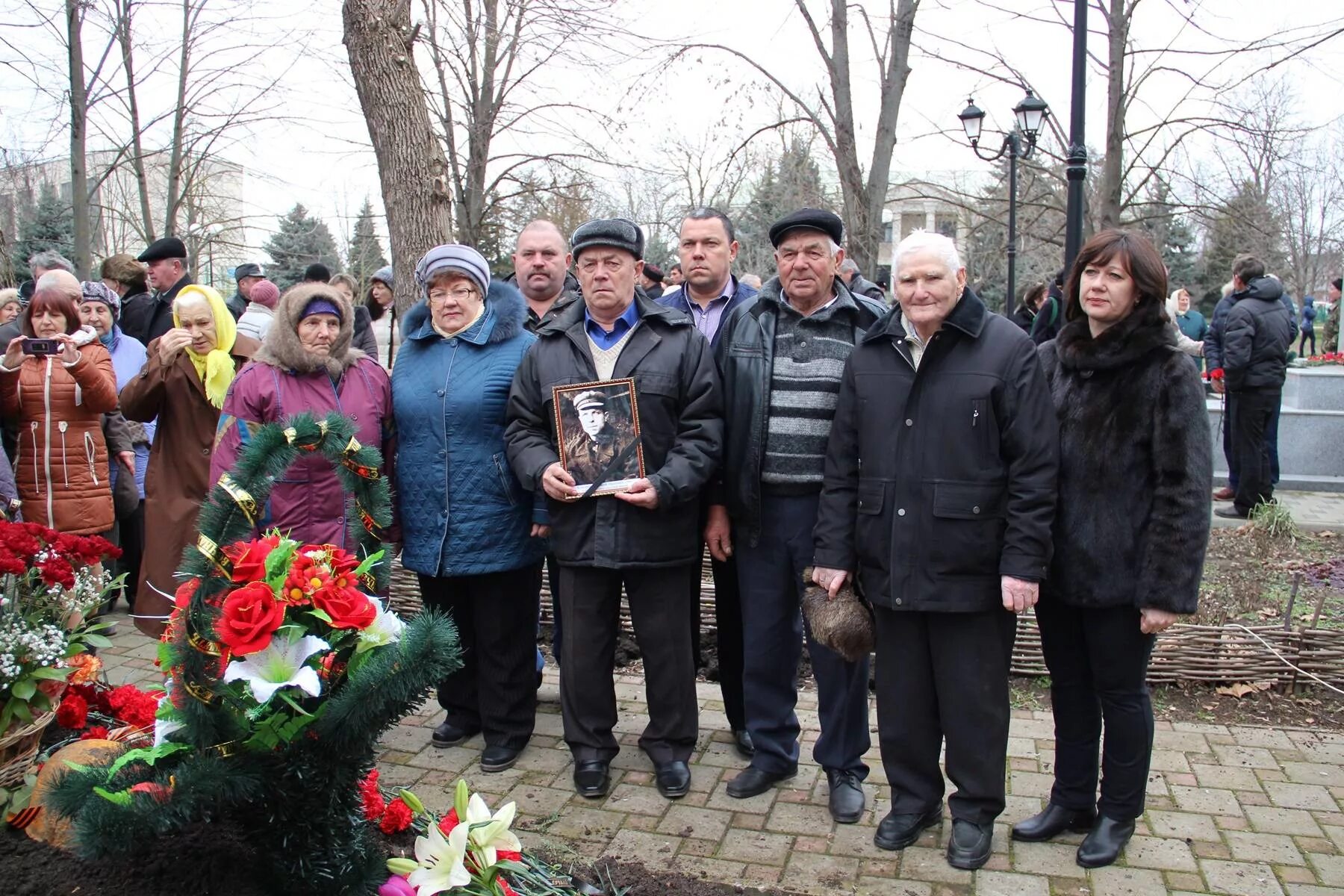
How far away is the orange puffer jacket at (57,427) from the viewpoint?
5586 millimetres

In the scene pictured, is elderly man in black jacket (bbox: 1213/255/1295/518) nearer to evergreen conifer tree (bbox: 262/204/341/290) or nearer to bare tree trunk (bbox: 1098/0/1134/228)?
bare tree trunk (bbox: 1098/0/1134/228)

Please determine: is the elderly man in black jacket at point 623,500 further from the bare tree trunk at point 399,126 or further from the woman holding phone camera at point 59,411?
the bare tree trunk at point 399,126

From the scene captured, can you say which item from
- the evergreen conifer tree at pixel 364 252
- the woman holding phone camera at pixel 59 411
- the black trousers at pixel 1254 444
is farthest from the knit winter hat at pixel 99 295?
the evergreen conifer tree at pixel 364 252

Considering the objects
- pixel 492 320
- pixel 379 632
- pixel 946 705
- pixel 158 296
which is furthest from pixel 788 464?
pixel 158 296

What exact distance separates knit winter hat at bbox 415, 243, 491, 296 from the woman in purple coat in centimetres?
35

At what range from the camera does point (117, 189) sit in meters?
32.6

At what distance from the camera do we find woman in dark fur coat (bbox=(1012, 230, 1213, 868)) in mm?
3174

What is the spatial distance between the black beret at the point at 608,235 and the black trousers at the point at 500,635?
1.34 metres

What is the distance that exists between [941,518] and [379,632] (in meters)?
1.72

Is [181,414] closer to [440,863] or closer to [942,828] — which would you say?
[440,863]

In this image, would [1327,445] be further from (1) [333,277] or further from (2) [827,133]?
(1) [333,277]

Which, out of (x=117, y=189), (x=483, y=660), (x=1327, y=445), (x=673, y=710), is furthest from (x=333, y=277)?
(x=117, y=189)

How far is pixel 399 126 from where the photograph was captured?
24.1ft

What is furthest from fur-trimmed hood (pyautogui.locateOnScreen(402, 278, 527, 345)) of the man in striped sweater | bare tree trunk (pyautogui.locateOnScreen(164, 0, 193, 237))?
bare tree trunk (pyautogui.locateOnScreen(164, 0, 193, 237))
